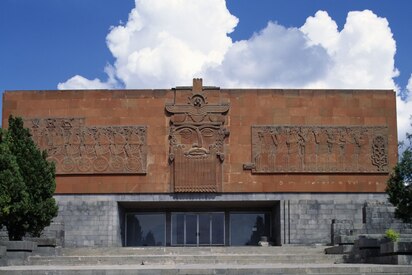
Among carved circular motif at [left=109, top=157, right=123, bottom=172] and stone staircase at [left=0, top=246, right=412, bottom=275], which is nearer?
stone staircase at [left=0, top=246, right=412, bottom=275]

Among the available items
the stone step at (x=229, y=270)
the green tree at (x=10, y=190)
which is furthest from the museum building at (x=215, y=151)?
the stone step at (x=229, y=270)

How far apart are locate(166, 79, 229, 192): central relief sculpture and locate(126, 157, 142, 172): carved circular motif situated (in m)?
1.10

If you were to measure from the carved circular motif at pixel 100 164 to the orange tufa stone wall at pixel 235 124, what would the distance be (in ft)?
0.15

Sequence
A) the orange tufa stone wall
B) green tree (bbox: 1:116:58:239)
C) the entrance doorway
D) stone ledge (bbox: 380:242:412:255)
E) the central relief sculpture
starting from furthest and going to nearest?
the entrance doorway < the orange tufa stone wall < the central relief sculpture < green tree (bbox: 1:116:58:239) < stone ledge (bbox: 380:242:412:255)

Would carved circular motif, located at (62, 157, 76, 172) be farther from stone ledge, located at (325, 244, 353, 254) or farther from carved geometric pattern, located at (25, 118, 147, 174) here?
stone ledge, located at (325, 244, 353, 254)

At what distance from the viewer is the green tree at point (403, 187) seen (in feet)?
57.2

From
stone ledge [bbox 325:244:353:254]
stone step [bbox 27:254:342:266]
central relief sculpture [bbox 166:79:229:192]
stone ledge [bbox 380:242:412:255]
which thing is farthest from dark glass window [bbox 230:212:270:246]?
stone ledge [bbox 380:242:412:255]

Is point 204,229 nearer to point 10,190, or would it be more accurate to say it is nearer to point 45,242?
point 45,242

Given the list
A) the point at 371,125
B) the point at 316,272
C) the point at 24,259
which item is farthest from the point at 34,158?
the point at 371,125

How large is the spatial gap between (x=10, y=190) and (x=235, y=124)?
9.45 m

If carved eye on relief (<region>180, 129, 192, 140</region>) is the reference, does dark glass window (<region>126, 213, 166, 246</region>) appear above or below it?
below

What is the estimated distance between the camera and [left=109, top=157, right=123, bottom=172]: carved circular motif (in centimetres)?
2338

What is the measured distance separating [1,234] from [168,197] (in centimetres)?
544

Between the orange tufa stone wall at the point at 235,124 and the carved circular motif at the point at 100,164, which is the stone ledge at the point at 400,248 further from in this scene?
the carved circular motif at the point at 100,164
